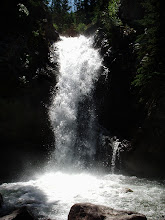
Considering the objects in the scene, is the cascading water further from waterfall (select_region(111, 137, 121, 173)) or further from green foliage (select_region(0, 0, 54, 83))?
green foliage (select_region(0, 0, 54, 83))

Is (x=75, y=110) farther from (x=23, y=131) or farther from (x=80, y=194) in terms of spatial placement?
(x=80, y=194)

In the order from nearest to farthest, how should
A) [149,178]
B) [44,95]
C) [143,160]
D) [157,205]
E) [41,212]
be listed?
[41,212] < [157,205] < [149,178] < [143,160] < [44,95]

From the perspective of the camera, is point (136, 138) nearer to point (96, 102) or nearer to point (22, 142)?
point (96, 102)

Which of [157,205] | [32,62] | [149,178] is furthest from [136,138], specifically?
[32,62]

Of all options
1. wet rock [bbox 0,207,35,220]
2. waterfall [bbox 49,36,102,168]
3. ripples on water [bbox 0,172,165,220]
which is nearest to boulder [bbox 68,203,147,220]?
ripples on water [bbox 0,172,165,220]

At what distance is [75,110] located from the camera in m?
14.2

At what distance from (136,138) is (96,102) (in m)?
4.43

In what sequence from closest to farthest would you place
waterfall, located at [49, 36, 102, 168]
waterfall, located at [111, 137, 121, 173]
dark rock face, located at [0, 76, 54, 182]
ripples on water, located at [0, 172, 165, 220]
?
ripples on water, located at [0, 172, 165, 220] → waterfall, located at [111, 137, 121, 173] → dark rock face, located at [0, 76, 54, 182] → waterfall, located at [49, 36, 102, 168]

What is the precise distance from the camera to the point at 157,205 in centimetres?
644

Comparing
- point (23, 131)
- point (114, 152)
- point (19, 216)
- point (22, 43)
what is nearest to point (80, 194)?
point (19, 216)

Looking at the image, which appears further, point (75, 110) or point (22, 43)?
point (22, 43)

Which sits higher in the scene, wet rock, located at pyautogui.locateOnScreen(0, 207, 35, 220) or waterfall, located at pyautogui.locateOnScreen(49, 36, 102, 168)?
waterfall, located at pyautogui.locateOnScreen(49, 36, 102, 168)

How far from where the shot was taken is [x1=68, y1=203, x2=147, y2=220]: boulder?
449cm

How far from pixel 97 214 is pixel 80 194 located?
10.1 ft
